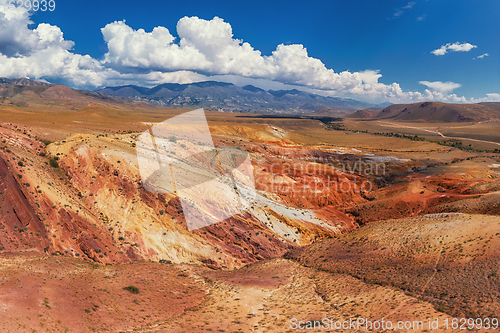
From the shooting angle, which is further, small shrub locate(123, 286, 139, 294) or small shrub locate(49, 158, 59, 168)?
small shrub locate(49, 158, 59, 168)

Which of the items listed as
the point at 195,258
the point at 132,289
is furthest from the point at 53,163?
the point at 195,258

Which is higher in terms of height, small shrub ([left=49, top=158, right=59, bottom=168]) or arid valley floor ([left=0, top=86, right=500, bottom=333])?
small shrub ([left=49, top=158, right=59, bottom=168])

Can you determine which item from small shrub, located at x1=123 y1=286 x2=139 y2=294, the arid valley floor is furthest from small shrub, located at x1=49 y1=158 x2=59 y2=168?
small shrub, located at x1=123 y1=286 x2=139 y2=294

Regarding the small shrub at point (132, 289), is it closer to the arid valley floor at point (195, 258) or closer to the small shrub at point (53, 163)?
the arid valley floor at point (195, 258)

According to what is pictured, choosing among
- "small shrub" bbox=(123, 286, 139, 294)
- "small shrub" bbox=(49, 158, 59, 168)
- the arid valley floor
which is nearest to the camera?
the arid valley floor

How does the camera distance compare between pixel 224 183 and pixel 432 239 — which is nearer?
pixel 432 239

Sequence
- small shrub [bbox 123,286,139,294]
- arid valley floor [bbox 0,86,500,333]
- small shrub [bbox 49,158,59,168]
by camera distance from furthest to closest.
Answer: small shrub [bbox 49,158,59,168]
small shrub [bbox 123,286,139,294]
arid valley floor [bbox 0,86,500,333]

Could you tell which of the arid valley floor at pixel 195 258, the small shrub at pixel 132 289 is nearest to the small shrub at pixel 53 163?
the arid valley floor at pixel 195 258

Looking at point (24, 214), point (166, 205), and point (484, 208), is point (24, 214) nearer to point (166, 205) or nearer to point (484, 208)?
point (166, 205)

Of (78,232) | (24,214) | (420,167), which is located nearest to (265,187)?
(78,232)

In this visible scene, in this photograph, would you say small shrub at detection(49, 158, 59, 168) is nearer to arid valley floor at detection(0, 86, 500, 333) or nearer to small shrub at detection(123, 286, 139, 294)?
arid valley floor at detection(0, 86, 500, 333)

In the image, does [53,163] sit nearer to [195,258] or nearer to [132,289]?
[132,289]
